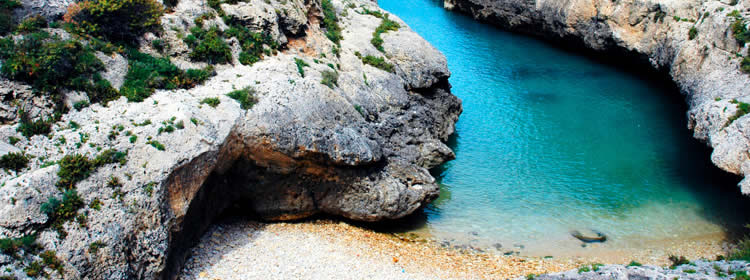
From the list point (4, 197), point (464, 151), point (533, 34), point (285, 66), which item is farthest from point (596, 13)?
point (4, 197)

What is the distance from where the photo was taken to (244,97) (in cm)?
2020

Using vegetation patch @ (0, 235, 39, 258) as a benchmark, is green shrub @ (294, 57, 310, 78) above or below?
above

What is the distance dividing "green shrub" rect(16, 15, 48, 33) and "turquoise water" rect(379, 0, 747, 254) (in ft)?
A: 62.5

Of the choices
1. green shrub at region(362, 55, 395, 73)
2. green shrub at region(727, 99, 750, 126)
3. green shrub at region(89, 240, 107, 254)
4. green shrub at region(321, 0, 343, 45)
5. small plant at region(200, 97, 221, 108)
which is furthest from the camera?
green shrub at region(321, 0, 343, 45)

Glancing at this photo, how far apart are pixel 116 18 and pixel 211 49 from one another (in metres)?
4.17

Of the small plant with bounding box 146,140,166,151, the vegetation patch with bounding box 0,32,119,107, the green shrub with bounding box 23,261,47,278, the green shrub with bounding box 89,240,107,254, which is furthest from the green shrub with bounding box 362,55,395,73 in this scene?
the green shrub with bounding box 23,261,47,278

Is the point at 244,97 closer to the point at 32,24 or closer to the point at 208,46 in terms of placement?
the point at 208,46

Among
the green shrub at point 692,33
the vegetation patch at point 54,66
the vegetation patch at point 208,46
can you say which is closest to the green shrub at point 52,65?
the vegetation patch at point 54,66

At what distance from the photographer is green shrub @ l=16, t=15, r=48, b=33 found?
18.5 meters

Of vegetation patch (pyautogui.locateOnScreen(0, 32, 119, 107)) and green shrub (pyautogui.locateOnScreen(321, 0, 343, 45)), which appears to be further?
green shrub (pyautogui.locateOnScreen(321, 0, 343, 45))

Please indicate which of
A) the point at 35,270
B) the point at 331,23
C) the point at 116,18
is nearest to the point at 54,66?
the point at 116,18

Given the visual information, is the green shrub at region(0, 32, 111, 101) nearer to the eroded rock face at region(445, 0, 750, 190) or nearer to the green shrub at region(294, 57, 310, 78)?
the green shrub at region(294, 57, 310, 78)

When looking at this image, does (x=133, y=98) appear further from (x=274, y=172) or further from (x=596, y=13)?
(x=596, y=13)

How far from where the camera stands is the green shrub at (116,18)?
20328mm
